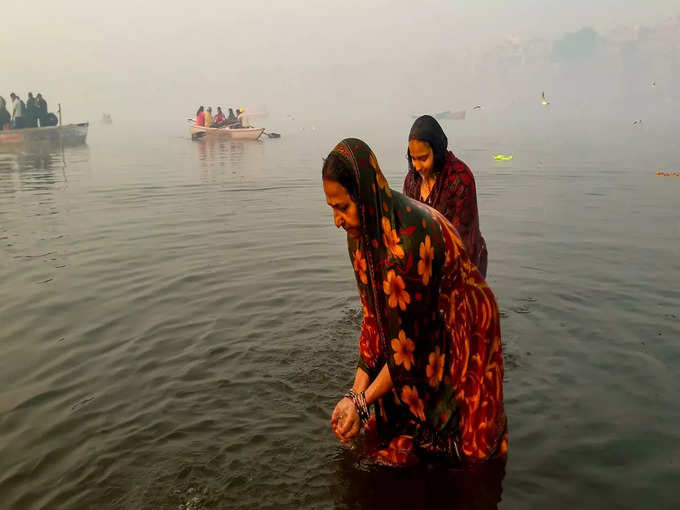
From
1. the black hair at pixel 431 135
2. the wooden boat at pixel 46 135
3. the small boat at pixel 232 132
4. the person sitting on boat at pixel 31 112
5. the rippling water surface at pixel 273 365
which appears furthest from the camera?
the small boat at pixel 232 132

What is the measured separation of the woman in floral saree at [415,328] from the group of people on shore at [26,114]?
35.0 m

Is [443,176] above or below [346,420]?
above

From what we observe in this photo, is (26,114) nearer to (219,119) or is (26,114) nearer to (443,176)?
(219,119)

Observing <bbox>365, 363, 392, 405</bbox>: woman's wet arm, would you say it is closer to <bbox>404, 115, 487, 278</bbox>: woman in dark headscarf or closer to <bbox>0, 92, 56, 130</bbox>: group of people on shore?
<bbox>404, 115, 487, 278</bbox>: woman in dark headscarf

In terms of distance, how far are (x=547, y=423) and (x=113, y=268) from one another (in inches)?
238

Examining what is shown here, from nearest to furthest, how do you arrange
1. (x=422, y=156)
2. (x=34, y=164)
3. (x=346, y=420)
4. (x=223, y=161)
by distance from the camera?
(x=346, y=420)
(x=422, y=156)
(x=34, y=164)
(x=223, y=161)

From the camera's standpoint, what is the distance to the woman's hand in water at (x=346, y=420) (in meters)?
2.78

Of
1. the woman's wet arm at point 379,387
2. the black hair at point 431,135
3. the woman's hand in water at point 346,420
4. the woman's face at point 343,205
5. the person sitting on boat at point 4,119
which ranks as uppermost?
the person sitting on boat at point 4,119

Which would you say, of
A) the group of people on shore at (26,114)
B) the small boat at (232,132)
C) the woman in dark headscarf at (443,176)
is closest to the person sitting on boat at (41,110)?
the group of people on shore at (26,114)

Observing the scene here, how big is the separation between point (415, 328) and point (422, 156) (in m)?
2.14

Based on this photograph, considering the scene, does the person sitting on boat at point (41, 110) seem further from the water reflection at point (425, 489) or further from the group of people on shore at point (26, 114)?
the water reflection at point (425, 489)

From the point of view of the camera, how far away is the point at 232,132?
36.0 meters

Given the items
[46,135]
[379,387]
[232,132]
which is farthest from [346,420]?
[46,135]

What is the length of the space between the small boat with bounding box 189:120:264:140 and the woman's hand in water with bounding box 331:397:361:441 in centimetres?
3280
